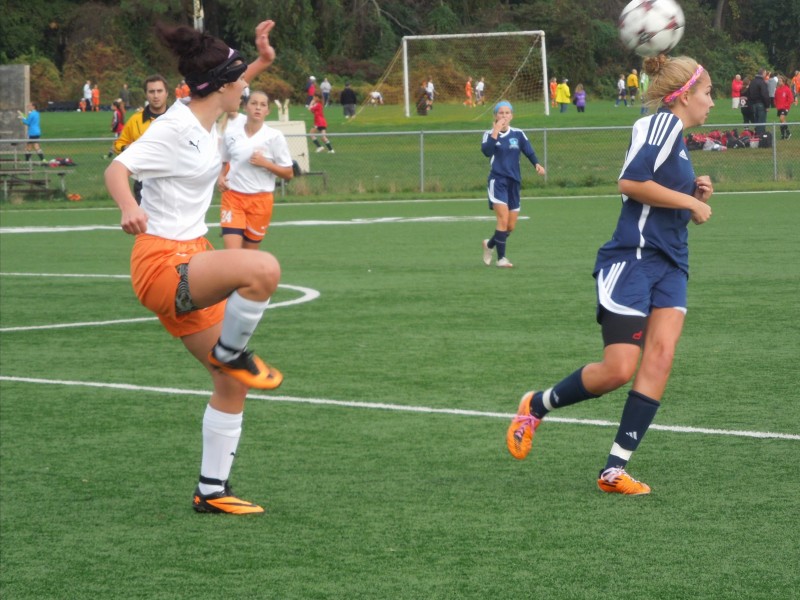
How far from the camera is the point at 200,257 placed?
5.64 meters

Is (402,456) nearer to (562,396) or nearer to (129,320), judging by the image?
(562,396)

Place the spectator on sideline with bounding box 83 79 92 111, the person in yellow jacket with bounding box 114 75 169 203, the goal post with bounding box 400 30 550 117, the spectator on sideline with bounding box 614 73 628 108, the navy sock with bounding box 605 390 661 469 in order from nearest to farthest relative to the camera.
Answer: the navy sock with bounding box 605 390 661 469 < the person in yellow jacket with bounding box 114 75 169 203 < the goal post with bounding box 400 30 550 117 < the spectator on sideline with bounding box 614 73 628 108 < the spectator on sideline with bounding box 83 79 92 111

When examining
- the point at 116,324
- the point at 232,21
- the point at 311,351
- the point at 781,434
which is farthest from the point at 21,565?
the point at 232,21

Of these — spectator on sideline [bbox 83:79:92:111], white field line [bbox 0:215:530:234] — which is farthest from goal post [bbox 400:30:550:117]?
spectator on sideline [bbox 83:79:92:111]

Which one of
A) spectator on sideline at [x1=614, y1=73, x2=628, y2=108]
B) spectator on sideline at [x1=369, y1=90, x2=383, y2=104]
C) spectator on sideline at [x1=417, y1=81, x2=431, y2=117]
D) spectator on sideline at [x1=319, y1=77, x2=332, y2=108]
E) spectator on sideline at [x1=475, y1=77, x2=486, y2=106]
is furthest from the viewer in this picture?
spectator on sideline at [x1=614, y1=73, x2=628, y2=108]

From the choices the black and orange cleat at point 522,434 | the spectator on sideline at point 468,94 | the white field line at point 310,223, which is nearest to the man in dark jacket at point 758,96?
the spectator on sideline at point 468,94

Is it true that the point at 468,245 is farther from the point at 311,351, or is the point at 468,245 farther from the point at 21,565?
the point at 21,565

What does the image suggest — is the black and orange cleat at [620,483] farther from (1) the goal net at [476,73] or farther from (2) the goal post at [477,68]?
(2) the goal post at [477,68]

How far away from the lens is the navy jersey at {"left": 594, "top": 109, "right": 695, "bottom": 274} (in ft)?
20.0

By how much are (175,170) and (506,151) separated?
455 inches

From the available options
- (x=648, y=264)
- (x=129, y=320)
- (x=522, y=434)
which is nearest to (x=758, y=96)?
(x=129, y=320)

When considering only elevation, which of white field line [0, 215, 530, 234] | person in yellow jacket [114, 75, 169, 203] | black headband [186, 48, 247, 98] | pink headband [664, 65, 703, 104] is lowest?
white field line [0, 215, 530, 234]

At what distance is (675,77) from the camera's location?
6.20 meters

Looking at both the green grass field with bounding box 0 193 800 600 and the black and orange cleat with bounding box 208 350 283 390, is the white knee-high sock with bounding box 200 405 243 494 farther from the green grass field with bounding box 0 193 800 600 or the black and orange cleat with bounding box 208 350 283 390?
the black and orange cleat with bounding box 208 350 283 390
